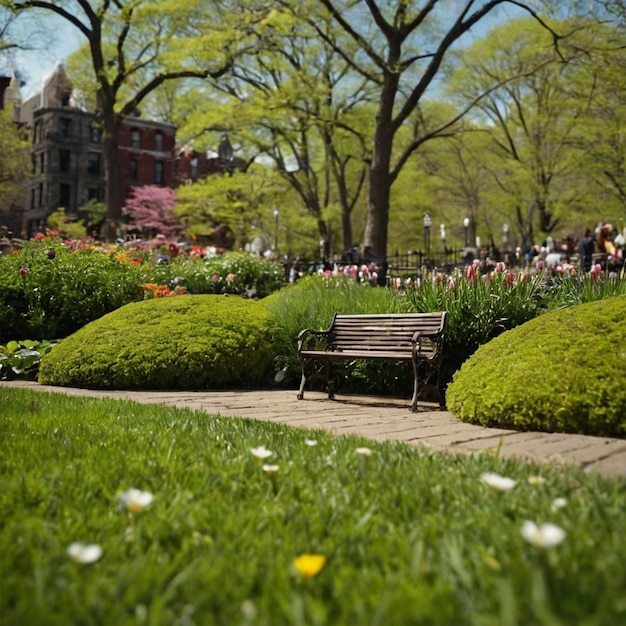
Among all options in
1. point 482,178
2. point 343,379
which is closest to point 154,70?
point 482,178

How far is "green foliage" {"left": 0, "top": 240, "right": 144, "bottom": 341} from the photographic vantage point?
35.5 feet

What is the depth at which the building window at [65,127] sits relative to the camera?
169ft

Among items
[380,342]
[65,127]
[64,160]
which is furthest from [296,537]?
[65,127]

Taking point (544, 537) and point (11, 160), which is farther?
point (11, 160)

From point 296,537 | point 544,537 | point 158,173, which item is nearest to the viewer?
point 544,537

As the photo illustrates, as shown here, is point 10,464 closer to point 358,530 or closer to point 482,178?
point 358,530

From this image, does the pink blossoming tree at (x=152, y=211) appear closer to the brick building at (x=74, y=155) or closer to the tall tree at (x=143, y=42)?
the brick building at (x=74, y=155)

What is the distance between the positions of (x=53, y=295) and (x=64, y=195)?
44495 millimetres


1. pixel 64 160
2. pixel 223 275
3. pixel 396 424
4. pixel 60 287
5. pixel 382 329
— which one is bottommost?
pixel 396 424

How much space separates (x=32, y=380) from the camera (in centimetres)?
884

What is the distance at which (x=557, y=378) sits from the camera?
4.52m

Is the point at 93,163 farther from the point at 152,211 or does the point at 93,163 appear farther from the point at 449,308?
the point at 449,308

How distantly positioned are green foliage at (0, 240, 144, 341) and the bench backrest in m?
5.18

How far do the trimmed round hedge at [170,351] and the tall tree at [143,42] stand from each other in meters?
15.3
